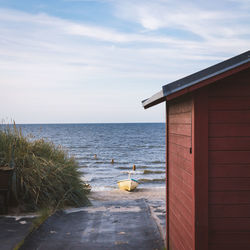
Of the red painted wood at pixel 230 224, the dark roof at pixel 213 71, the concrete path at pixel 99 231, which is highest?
the dark roof at pixel 213 71

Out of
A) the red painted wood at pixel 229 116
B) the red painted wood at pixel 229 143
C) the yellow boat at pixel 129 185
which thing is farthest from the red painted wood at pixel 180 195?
the yellow boat at pixel 129 185

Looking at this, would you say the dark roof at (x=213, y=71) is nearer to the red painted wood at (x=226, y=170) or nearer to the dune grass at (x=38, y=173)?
the red painted wood at (x=226, y=170)

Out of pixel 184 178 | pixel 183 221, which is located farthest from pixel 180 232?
pixel 184 178

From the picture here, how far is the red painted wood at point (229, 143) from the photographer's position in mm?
3804

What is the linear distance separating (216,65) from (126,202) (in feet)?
22.3

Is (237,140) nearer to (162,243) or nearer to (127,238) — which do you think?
(162,243)

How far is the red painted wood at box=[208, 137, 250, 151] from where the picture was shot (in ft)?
12.5

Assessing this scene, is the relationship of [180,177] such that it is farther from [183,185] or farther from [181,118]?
[181,118]

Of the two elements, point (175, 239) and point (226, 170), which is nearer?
point (226, 170)

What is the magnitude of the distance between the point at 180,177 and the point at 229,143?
1.01m

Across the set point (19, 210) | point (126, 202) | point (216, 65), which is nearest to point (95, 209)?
point (126, 202)

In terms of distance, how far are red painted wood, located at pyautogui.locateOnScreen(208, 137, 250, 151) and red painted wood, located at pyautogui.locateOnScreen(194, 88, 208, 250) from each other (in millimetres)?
95

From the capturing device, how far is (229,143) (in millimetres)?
3818

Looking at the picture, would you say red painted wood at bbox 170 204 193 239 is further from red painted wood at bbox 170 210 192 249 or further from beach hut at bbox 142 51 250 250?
beach hut at bbox 142 51 250 250
